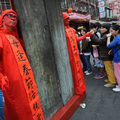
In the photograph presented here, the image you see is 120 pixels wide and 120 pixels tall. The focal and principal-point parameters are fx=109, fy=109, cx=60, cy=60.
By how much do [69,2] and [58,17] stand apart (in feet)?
37.1

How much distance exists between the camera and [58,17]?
2.13 meters

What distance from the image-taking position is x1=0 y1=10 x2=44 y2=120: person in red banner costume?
54.8 inches

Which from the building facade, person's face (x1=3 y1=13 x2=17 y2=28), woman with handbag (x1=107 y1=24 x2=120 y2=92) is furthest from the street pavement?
the building facade

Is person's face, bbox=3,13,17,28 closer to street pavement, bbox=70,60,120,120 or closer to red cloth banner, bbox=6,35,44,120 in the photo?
red cloth banner, bbox=6,35,44,120

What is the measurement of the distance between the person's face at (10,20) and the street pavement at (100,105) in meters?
2.03

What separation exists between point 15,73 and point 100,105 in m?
2.02

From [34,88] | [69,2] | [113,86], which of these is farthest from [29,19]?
[69,2]

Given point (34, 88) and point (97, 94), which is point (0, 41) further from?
point (97, 94)

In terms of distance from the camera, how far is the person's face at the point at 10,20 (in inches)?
56.7

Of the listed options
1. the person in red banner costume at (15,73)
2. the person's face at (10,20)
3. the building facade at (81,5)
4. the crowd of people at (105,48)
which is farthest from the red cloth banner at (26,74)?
the building facade at (81,5)

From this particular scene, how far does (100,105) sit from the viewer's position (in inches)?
96.8

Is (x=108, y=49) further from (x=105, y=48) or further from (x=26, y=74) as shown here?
(x=26, y=74)

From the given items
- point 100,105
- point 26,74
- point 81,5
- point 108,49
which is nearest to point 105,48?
point 108,49

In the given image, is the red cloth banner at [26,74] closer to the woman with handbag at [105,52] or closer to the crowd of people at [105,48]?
the crowd of people at [105,48]
